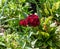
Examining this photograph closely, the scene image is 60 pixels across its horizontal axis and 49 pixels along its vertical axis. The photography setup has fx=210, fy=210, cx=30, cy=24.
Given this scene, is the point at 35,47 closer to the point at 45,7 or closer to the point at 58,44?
the point at 58,44

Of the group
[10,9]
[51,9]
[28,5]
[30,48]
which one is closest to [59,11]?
[51,9]

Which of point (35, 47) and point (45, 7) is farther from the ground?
point (45, 7)

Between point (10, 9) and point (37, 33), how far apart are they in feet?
3.33

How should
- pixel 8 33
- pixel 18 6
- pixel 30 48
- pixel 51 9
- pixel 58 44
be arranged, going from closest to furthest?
pixel 30 48
pixel 58 44
pixel 8 33
pixel 51 9
pixel 18 6

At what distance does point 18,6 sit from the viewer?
3.82 metres

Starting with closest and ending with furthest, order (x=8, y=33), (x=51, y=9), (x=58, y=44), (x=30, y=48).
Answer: (x=30, y=48) < (x=58, y=44) < (x=8, y=33) < (x=51, y=9)

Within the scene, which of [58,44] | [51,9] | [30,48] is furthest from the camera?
[51,9]

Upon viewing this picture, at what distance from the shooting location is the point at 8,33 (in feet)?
11.0

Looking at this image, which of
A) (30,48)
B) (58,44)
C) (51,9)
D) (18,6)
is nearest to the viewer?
(30,48)

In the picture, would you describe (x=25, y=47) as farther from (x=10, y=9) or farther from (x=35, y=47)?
(x=10, y=9)

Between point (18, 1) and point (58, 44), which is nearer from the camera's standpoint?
point (58, 44)

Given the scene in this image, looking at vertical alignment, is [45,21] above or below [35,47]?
above

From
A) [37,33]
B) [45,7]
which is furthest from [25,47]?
[45,7]

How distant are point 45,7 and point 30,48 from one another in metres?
1.03
